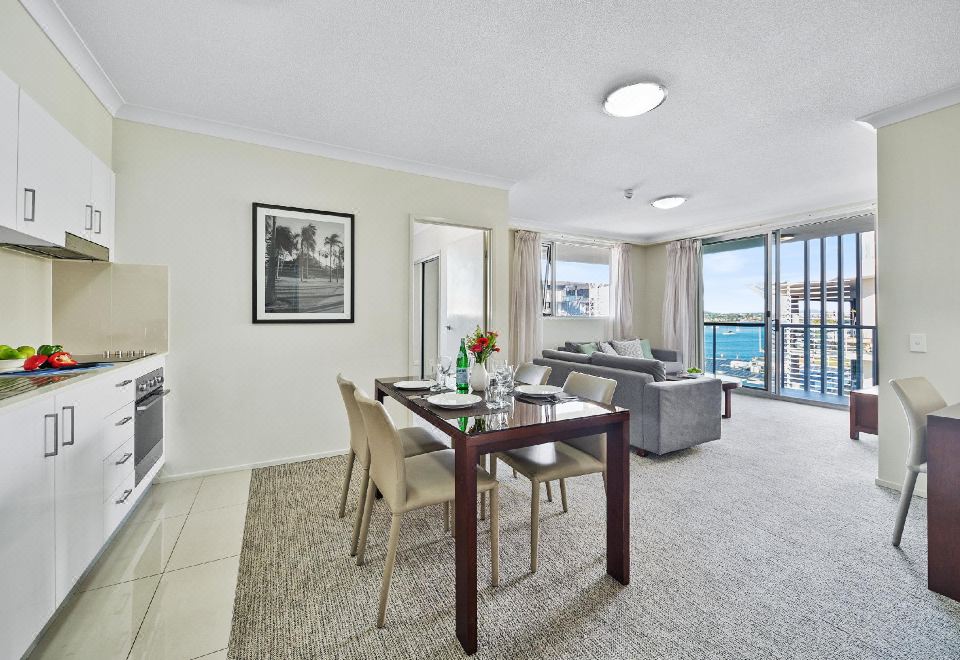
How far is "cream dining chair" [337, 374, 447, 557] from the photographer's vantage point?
2.06 m

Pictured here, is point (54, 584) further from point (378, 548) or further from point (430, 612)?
point (430, 612)

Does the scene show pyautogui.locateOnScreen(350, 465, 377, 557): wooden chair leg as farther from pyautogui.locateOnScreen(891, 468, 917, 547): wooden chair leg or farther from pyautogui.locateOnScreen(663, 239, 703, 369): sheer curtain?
pyautogui.locateOnScreen(663, 239, 703, 369): sheer curtain

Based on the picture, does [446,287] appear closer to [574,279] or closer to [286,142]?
[574,279]

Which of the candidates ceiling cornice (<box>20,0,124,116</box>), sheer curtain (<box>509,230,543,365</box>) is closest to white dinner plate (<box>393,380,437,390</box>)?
ceiling cornice (<box>20,0,124,116</box>)

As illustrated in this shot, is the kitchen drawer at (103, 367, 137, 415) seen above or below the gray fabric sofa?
above

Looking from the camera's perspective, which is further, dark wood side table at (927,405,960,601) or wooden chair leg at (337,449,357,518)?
wooden chair leg at (337,449,357,518)

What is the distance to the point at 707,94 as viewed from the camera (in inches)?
104

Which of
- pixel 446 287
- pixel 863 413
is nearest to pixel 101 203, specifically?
pixel 446 287

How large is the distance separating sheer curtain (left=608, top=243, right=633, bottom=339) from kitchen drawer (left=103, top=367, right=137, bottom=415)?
20.8ft

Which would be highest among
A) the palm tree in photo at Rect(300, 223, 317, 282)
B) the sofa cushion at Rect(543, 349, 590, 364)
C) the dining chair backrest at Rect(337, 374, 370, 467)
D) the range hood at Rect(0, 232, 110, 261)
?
the palm tree in photo at Rect(300, 223, 317, 282)

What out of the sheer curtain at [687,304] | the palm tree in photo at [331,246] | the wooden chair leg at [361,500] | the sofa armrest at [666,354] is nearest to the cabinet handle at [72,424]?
the wooden chair leg at [361,500]

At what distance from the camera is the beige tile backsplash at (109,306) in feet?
8.41

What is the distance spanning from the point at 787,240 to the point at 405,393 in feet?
20.3

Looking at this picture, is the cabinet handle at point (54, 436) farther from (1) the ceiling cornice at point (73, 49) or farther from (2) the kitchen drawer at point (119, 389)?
(1) the ceiling cornice at point (73, 49)
